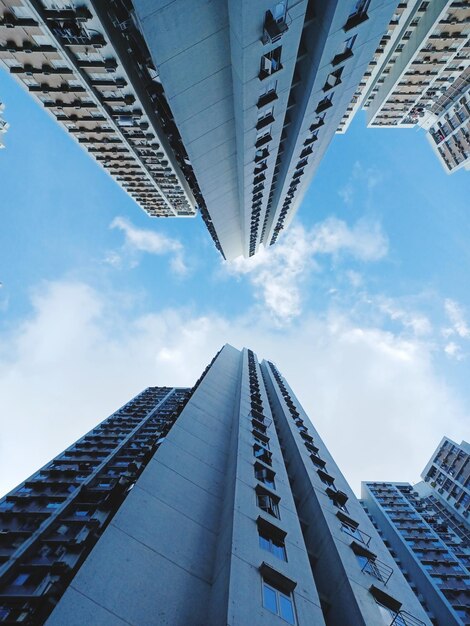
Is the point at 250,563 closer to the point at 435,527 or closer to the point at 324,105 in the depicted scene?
the point at 324,105

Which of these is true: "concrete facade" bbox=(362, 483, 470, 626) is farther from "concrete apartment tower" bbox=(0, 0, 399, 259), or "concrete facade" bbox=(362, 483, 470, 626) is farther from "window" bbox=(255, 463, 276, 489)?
"concrete apartment tower" bbox=(0, 0, 399, 259)

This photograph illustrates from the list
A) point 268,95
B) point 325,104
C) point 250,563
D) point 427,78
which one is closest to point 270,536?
point 250,563

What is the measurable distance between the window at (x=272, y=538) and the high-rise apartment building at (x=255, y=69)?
1967cm

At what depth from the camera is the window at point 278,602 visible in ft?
30.8

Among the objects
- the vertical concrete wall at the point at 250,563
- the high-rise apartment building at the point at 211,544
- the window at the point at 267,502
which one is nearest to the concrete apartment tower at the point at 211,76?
the high-rise apartment building at the point at 211,544

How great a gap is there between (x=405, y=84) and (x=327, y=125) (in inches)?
1576

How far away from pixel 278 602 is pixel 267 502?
17.4ft

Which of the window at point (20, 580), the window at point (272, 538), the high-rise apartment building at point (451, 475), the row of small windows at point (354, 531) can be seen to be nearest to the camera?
the window at point (272, 538)

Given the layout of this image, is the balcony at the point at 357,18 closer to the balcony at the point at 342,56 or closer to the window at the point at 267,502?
the balcony at the point at 342,56

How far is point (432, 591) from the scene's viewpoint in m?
44.8

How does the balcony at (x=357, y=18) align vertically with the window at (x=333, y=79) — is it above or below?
below

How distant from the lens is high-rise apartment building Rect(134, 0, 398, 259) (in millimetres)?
14070

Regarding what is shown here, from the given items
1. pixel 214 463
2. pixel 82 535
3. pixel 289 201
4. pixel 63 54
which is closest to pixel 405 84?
pixel 289 201

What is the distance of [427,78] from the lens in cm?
5331
